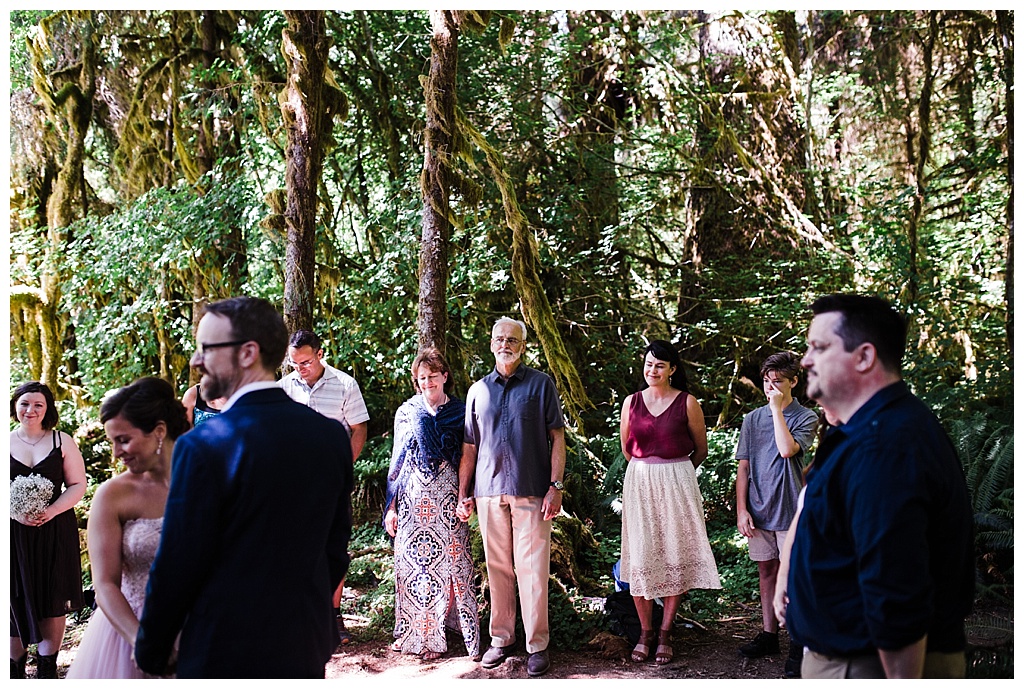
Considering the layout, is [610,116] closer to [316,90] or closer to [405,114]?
[405,114]

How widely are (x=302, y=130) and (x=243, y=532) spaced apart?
5.44 m

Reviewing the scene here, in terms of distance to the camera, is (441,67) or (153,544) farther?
(441,67)

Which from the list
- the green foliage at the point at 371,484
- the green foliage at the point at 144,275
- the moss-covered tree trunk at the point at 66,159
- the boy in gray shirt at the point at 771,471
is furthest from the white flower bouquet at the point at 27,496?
the moss-covered tree trunk at the point at 66,159

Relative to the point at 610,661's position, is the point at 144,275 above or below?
above

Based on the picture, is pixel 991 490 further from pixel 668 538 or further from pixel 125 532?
pixel 125 532

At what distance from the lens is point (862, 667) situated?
217 centimetres

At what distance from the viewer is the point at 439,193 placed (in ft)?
21.2

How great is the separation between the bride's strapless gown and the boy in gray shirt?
10.9ft

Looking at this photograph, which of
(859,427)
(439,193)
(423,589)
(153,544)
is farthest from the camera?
(439,193)

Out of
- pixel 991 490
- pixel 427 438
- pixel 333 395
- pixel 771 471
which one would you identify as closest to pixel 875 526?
pixel 771 471

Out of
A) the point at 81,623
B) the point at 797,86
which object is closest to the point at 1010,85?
the point at 797,86

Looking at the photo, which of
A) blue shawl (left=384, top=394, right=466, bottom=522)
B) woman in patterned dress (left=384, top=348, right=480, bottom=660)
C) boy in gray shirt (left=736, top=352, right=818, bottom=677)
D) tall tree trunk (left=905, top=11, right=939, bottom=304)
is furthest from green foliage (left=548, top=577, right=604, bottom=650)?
tall tree trunk (left=905, top=11, right=939, bottom=304)

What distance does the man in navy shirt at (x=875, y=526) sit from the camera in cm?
204

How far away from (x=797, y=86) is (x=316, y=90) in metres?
6.57
